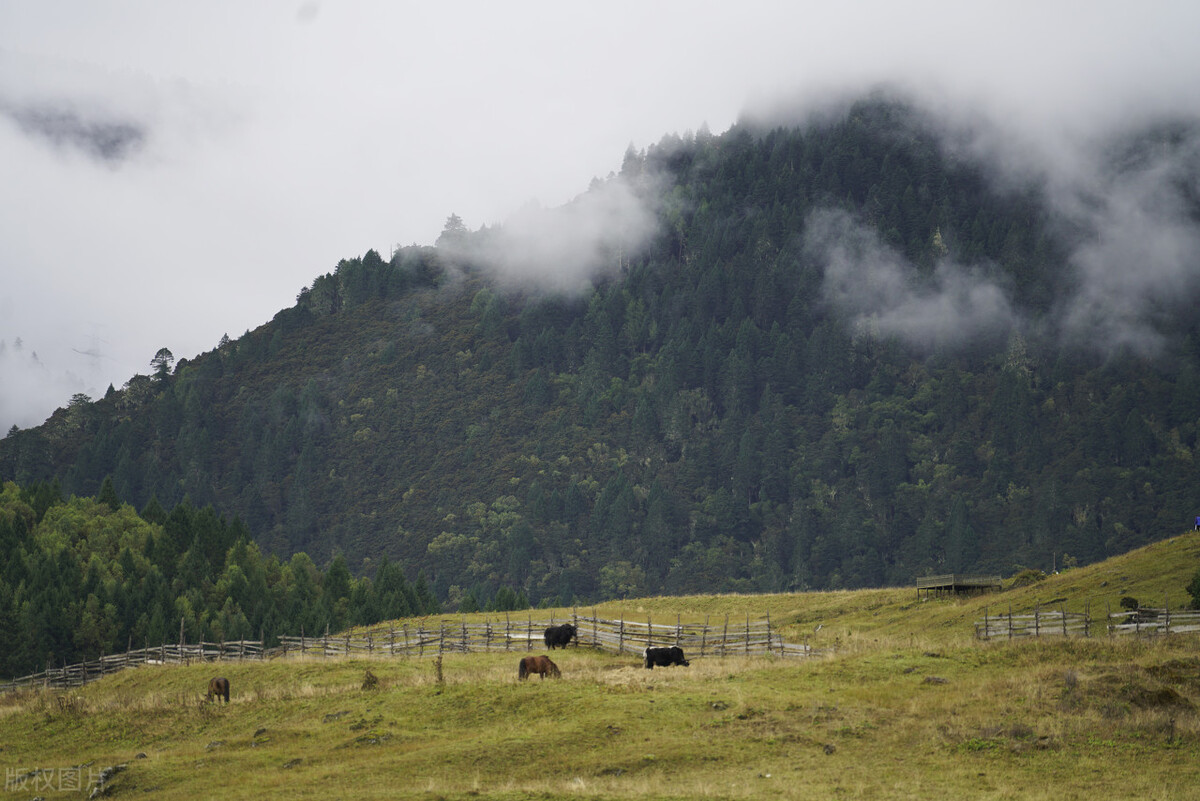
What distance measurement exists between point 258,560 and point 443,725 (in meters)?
106

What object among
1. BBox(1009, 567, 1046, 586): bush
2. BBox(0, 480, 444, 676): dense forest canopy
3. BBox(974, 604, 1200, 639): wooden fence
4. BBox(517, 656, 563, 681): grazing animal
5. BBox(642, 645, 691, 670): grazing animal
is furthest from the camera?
BBox(0, 480, 444, 676): dense forest canopy

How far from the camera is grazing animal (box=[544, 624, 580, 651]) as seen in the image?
51156mm

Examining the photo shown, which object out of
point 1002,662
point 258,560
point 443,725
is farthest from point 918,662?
point 258,560

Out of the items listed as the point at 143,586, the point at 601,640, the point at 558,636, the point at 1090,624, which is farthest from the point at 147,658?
the point at 143,586

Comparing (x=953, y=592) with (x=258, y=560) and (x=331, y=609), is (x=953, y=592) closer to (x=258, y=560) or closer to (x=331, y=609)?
(x=331, y=609)

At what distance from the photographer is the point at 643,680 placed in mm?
39281

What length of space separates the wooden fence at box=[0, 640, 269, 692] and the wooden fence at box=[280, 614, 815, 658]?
8.90 feet

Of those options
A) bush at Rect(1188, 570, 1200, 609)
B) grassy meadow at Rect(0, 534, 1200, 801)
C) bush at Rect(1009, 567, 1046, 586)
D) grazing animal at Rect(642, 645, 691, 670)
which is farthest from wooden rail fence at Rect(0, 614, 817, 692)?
bush at Rect(1009, 567, 1046, 586)

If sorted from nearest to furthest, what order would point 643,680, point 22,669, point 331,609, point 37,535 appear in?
point 643,680 < point 22,669 < point 331,609 < point 37,535

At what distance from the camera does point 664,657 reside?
143 feet

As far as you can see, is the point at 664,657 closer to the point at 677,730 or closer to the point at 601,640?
the point at 601,640

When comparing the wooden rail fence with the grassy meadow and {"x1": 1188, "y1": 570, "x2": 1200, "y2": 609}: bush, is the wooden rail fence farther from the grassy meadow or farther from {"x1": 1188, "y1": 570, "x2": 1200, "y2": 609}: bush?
{"x1": 1188, "y1": 570, "x2": 1200, "y2": 609}: bush

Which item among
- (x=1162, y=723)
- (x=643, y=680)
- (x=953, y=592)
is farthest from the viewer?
(x=953, y=592)

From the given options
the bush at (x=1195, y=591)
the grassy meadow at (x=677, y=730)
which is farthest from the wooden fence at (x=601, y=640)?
the bush at (x=1195, y=591)
